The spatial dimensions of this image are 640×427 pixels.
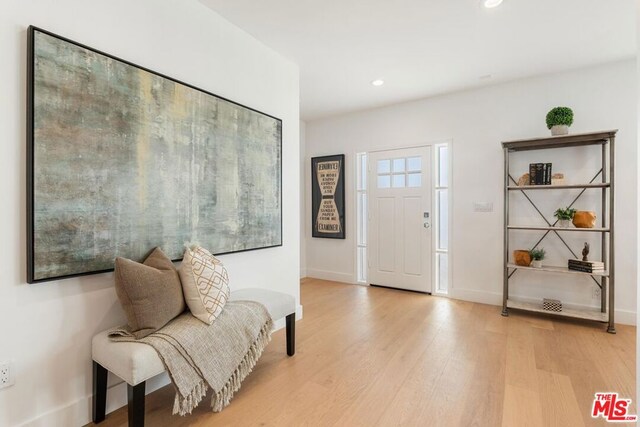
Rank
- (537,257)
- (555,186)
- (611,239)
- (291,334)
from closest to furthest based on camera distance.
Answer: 1. (291,334)
2. (611,239)
3. (555,186)
4. (537,257)

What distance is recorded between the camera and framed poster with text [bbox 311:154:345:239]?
15.9 feet

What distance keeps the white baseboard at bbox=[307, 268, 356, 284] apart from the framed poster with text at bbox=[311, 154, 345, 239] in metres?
0.58

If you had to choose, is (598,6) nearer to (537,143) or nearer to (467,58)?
(467,58)

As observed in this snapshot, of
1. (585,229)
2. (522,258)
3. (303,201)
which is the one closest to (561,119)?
(585,229)

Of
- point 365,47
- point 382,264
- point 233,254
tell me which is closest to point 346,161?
point 382,264

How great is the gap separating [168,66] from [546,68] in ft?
11.8

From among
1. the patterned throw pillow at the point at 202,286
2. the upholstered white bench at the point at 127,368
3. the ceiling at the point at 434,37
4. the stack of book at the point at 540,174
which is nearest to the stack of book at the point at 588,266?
the stack of book at the point at 540,174

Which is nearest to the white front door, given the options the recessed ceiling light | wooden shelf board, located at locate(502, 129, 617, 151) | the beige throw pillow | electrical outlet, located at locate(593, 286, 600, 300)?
wooden shelf board, located at locate(502, 129, 617, 151)

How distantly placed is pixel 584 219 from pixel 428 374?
2.28 metres

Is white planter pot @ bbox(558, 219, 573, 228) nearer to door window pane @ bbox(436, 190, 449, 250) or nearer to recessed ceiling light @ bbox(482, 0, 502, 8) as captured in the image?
door window pane @ bbox(436, 190, 449, 250)

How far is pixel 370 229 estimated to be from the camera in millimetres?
4629

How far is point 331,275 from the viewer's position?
498 centimetres

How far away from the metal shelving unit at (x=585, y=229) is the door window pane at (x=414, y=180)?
1.05 m

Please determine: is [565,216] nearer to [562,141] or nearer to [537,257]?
[537,257]
